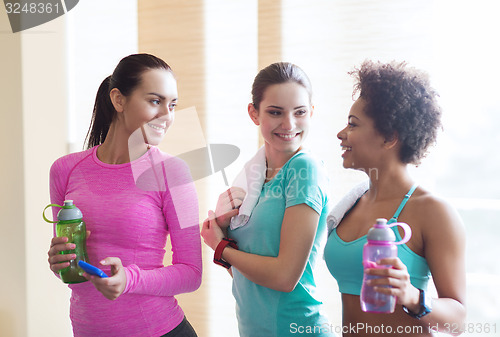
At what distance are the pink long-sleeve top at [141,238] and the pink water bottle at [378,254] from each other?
1.55 ft

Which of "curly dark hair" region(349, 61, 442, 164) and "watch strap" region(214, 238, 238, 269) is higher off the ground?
"curly dark hair" region(349, 61, 442, 164)

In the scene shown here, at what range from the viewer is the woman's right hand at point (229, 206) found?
130 centimetres

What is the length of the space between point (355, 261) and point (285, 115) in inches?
15.6

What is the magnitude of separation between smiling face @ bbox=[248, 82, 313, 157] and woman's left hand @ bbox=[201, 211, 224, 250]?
26 cm

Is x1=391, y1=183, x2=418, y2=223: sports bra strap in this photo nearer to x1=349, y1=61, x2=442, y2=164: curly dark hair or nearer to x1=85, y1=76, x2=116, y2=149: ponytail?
x1=349, y1=61, x2=442, y2=164: curly dark hair

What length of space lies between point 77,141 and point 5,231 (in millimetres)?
512

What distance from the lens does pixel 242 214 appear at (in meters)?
1.27

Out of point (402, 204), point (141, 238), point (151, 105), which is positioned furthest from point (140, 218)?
point (402, 204)

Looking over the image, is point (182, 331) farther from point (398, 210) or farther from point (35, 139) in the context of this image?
point (35, 139)

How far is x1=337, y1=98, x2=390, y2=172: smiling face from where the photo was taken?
1.21 metres

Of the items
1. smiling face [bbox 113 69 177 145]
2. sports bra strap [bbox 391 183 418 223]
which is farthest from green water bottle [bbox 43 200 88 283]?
sports bra strap [bbox 391 183 418 223]

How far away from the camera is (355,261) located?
1.17 metres

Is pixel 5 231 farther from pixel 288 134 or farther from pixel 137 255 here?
pixel 288 134

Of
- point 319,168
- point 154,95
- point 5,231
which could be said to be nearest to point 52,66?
point 5,231
